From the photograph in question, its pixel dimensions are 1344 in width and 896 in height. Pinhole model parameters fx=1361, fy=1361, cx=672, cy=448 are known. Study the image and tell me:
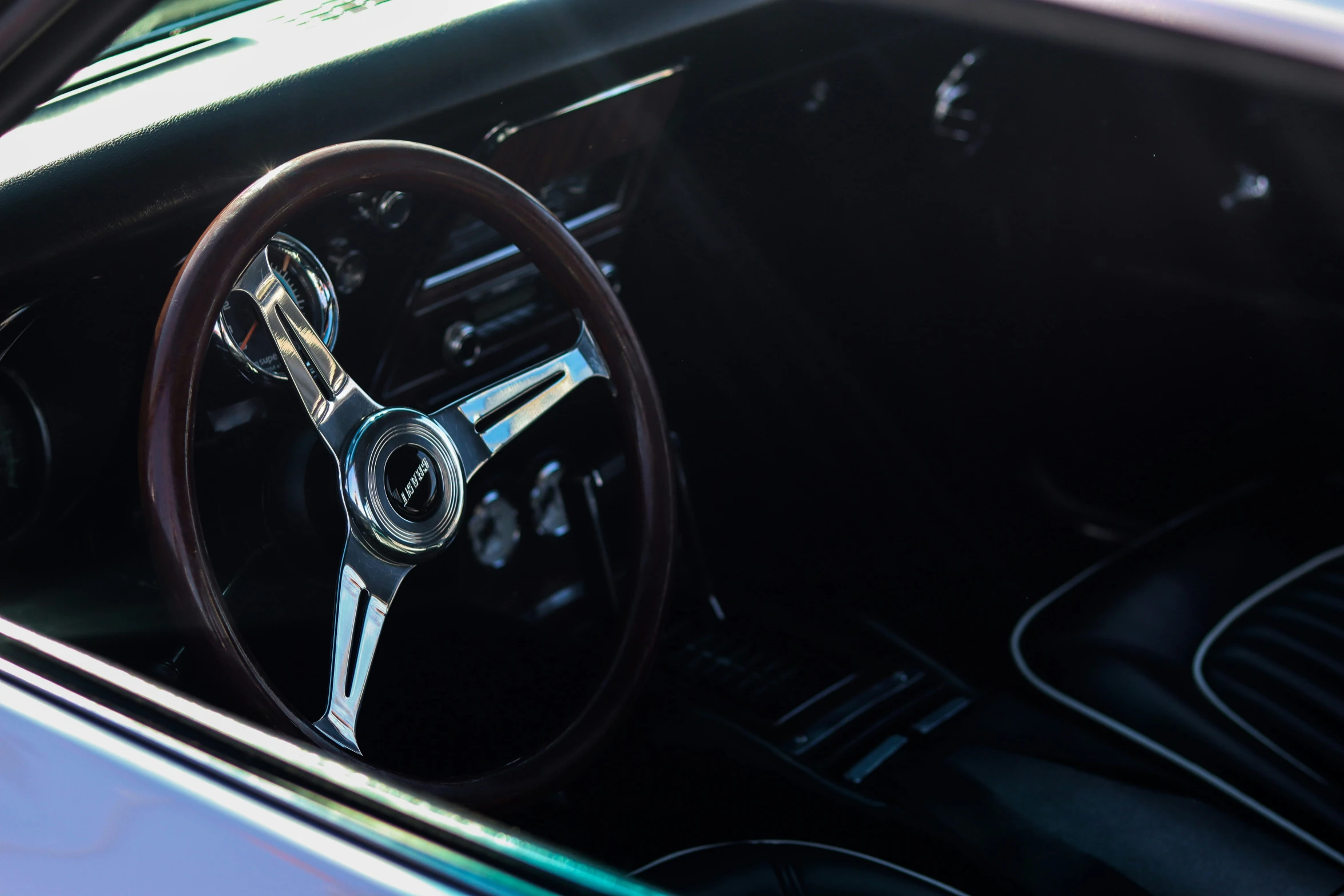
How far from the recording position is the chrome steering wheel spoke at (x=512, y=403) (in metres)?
1.35

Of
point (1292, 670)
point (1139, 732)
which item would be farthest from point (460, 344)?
point (1292, 670)

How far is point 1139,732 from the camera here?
1.58 m

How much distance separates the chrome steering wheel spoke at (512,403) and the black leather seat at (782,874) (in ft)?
1.56

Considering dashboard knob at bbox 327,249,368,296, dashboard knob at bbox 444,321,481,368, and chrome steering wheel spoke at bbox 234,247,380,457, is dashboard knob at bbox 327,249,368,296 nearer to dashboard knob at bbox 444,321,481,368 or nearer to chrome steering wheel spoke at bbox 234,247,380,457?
dashboard knob at bbox 444,321,481,368

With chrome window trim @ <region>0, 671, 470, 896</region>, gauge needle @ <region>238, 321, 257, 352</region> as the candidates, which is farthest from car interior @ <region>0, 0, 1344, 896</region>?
chrome window trim @ <region>0, 671, 470, 896</region>

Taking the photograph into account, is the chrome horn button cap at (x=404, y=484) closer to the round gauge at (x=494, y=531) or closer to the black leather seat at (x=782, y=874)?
the black leather seat at (x=782, y=874)

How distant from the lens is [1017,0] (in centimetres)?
138

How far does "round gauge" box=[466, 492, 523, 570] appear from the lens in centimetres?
188

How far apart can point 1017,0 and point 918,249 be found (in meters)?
1.01

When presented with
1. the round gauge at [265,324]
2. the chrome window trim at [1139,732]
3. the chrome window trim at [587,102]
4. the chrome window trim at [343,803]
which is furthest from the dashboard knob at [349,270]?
the chrome window trim at [1139,732]

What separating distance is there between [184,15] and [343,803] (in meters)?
1.30

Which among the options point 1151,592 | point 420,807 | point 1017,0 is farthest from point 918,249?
point 420,807

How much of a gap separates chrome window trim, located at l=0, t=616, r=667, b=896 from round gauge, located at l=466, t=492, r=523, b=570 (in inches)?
37.1

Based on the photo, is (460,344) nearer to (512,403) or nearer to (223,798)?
(512,403)
